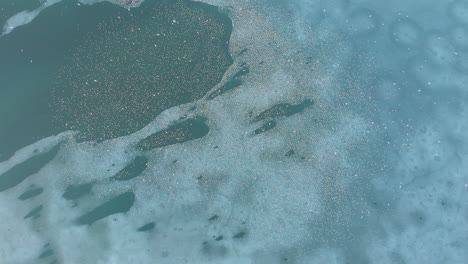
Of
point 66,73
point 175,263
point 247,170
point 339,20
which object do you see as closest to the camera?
point 175,263

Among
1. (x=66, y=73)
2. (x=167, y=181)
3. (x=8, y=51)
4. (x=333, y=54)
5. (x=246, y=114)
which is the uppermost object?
Answer: (x=8, y=51)

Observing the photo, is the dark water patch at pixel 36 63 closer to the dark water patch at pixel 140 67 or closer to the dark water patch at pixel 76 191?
the dark water patch at pixel 140 67

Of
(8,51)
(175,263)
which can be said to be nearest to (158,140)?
(175,263)

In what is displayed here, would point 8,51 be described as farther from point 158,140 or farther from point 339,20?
point 339,20

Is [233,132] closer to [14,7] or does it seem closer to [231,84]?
[231,84]

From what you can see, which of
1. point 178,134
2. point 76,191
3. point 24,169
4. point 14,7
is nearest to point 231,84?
point 178,134

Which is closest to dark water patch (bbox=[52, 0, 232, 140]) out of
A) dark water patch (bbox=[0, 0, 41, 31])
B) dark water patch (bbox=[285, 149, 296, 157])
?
dark water patch (bbox=[0, 0, 41, 31])
